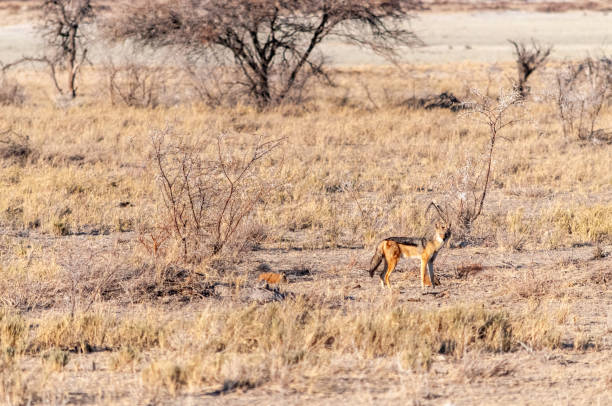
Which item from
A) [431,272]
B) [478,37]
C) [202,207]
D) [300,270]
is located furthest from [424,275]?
[478,37]

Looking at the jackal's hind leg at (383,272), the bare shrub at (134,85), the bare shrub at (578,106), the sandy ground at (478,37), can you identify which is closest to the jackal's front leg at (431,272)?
the jackal's hind leg at (383,272)

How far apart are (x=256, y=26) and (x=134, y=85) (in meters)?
3.33

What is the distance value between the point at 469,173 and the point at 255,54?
11831 millimetres

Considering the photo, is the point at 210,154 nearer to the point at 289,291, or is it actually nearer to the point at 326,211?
the point at 326,211

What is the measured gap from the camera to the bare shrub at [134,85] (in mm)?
19844

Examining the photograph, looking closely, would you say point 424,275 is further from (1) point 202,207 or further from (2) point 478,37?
(2) point 478,37

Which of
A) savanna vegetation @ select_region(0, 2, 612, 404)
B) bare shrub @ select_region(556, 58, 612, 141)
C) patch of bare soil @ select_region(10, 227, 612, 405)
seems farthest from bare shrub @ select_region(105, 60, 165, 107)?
patch of bare soil @ select_region(10, 227, 612, 405)

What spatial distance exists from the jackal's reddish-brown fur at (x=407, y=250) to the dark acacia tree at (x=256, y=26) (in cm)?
1313

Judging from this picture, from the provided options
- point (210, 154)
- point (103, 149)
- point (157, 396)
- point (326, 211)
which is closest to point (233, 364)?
point (157, 396)

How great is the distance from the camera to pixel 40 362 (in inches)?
200

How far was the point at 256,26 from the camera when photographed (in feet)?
63.8

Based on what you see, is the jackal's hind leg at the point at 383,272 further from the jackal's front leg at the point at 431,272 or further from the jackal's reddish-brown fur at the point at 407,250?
the jackal's front leg at the point at 431,272

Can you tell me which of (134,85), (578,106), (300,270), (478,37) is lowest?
(478,37)

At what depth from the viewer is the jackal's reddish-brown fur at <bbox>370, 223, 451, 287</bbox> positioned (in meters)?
6.79
